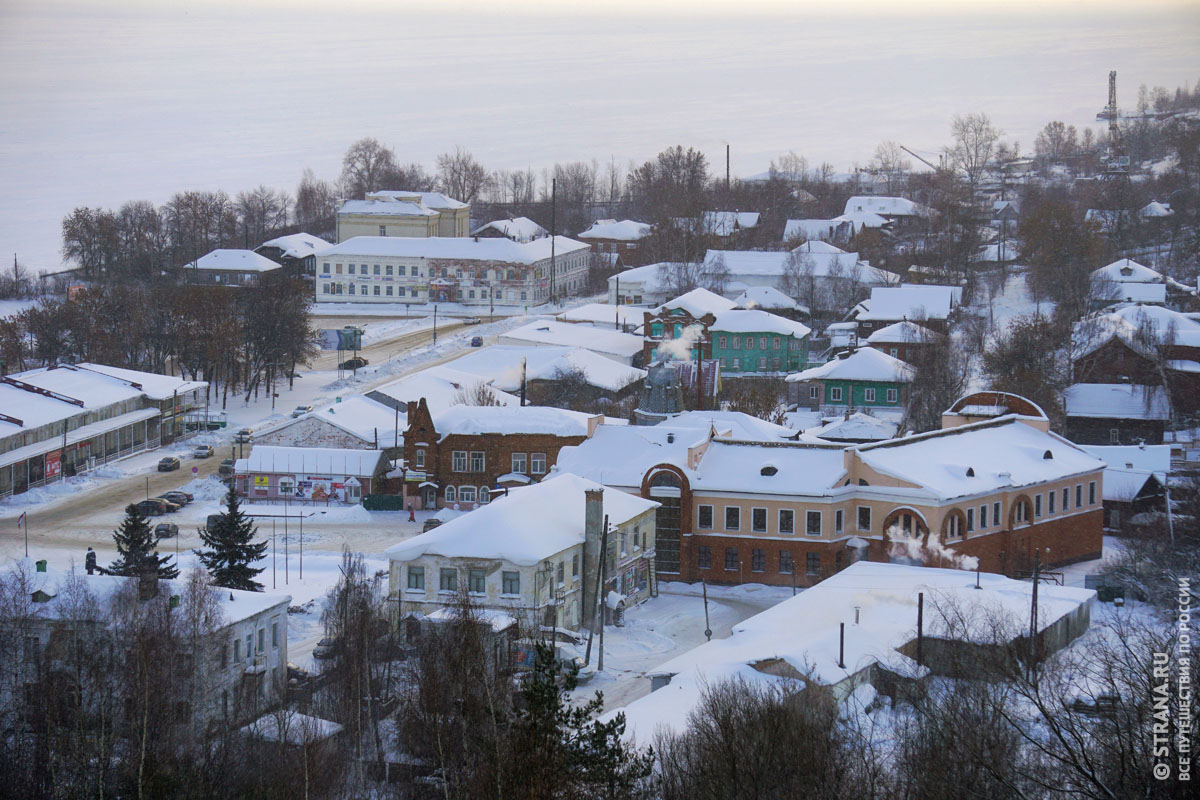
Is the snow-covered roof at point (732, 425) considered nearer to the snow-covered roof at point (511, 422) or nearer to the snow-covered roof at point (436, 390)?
the snow-covered roof at point (511, 422)

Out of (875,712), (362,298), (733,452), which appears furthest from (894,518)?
(362,298)

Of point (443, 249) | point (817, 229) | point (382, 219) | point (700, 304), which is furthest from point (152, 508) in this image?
point (817, 229)

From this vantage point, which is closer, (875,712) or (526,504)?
(875,712)

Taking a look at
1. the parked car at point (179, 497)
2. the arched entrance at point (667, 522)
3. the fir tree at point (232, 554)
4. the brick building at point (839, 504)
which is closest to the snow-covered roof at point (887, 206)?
the brick building at point (839, 504)

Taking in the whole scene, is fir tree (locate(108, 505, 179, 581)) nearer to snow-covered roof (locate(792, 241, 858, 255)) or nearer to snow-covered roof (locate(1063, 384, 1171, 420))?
snow-covered roof (locate(1063, 384, 1171, 420))

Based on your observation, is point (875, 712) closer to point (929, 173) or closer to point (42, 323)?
point (42, 323)

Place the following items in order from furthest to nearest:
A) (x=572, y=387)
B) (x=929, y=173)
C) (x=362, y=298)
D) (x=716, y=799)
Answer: (x=929, y=173) → (x=362, y=298) → (x=572, y=387) → (x=716, y=799)

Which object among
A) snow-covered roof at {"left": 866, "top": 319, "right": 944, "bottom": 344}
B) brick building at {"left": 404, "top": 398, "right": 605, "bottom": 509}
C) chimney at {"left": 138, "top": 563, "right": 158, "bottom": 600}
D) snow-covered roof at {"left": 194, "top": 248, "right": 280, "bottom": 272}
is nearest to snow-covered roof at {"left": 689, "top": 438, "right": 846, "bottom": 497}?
brick building at {"left": 404, "top": 398, "right": 605, "bottom": 509}
